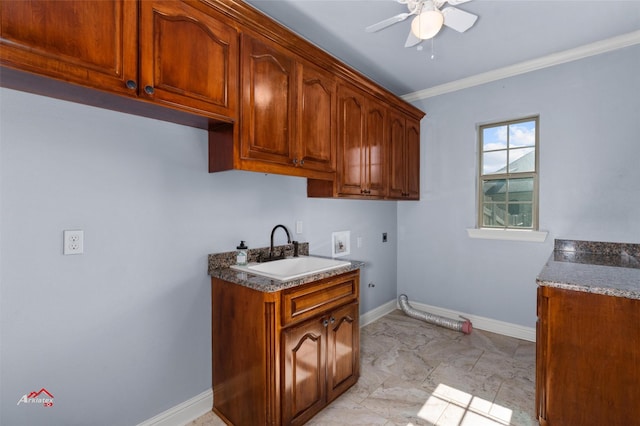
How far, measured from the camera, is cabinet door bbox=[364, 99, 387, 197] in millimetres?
2805

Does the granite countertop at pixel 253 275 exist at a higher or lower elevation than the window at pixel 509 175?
lower

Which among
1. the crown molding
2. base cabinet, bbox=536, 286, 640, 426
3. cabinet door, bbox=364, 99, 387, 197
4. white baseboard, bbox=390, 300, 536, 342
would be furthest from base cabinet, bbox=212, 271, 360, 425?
the crown molding

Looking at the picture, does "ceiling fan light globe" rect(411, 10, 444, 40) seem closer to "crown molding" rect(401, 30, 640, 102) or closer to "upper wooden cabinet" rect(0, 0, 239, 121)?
"upper wooden cabinet" rect(0, 0, 239, 121)

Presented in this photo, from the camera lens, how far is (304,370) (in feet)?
6.05

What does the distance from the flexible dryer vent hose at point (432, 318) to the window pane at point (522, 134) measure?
1905 mm

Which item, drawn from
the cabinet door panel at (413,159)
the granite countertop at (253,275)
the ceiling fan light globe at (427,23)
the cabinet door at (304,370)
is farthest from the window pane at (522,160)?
the cabinet door at (304,370)

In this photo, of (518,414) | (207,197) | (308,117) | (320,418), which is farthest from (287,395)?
(308,117)

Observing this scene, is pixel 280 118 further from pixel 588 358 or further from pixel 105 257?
pixel 588 358

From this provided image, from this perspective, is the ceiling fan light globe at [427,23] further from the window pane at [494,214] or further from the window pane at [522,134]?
the window pane at [494,214]

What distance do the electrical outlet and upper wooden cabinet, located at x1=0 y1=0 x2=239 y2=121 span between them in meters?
A: 0.72

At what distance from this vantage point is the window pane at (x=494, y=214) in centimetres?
323

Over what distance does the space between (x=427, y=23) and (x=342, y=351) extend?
212 cm

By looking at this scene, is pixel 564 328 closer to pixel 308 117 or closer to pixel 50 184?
pixel 308 117

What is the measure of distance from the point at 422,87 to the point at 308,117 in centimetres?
198
